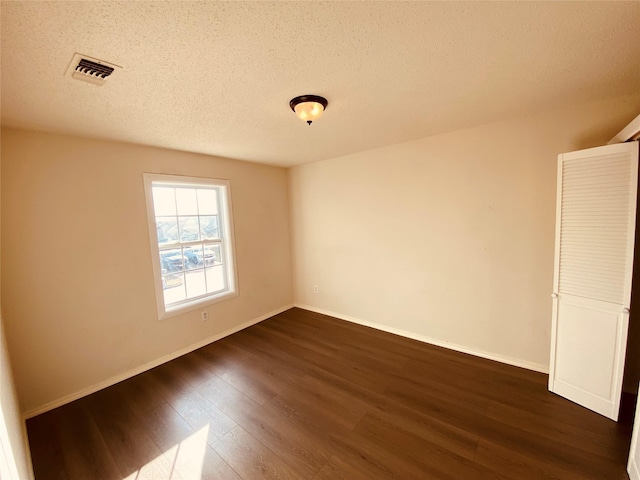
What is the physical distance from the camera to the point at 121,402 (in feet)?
7.22

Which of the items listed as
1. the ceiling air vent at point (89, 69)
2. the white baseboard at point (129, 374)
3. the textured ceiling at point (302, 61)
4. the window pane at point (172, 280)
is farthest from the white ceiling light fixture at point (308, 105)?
the white baseboard at point (129, 374)

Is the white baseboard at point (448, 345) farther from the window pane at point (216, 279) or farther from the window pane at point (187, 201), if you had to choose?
the window pane at point (187, 201)

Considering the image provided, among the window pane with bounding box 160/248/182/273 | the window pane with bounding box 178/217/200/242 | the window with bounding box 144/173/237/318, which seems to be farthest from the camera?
the window pane with bounding box 178/217/200/242

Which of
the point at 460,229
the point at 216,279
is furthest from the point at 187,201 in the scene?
the point at 460,229

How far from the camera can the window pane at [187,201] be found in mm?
3100

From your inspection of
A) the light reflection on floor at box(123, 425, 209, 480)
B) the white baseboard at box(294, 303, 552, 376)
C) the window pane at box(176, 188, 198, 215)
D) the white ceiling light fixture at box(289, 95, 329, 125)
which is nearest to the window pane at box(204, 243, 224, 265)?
the window pane at box(176, 188, 198, 215)

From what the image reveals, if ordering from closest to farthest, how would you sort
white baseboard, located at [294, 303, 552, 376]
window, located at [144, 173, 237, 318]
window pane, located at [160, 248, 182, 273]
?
white baseboard, located at [294, 303, 552, 376], window, located at [144, 173, 237, 318], window pane, located at [160, 248, 182, 273]

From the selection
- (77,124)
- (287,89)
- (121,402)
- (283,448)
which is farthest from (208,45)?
(121,402)

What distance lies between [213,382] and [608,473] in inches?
113

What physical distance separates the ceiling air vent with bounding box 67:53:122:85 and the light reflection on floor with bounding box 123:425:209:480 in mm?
2396

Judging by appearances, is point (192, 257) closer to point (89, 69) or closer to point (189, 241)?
point (189, 241)

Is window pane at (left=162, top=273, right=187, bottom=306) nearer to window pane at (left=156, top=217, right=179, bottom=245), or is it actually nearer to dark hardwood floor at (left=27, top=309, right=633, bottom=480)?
window pane at (left=156, top=217, right=179, bottom=245)

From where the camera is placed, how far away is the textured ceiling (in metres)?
1.06

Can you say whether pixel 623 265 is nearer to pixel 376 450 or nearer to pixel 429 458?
pixel 429 458
